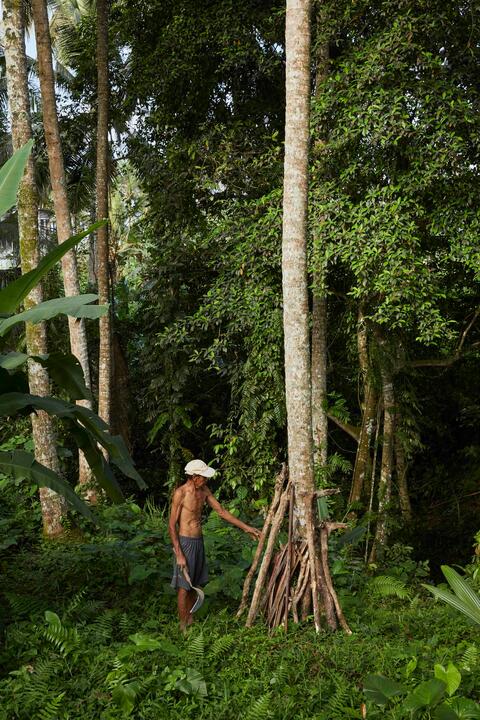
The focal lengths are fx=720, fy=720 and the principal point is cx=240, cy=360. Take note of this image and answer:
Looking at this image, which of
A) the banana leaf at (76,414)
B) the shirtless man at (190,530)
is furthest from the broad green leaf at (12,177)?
the shirtless man at (190,530)

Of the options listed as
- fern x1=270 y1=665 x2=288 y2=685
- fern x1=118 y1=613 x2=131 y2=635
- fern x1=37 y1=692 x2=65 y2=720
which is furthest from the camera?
fern x1=118 y1=613 x2=131 y2=635

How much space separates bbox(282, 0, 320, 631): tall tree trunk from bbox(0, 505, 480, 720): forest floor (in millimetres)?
941

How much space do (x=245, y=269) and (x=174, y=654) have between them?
17.8 ft

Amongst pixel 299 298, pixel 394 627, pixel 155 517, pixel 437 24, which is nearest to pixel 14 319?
pixel 299 298

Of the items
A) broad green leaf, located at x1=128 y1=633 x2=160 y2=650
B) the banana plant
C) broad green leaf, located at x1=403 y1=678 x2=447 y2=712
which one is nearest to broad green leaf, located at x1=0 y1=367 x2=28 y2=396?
the banana plant

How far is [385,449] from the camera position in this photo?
934 cm

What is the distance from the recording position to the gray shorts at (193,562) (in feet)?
16.6

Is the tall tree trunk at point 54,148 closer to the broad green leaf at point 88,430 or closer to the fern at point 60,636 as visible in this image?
the broad green leaf at point 88,430

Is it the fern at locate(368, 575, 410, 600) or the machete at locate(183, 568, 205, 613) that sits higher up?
the machete at locate(183, 568, 205, 613)

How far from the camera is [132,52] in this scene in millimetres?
10430

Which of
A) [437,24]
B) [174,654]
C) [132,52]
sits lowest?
[174,654]

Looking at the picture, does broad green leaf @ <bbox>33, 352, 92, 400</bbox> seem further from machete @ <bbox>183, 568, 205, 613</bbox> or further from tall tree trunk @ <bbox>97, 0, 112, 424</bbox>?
tall tree trunk @ <bbox>97, 0, 112, 424</bbox>

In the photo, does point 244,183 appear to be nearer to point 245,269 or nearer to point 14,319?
point 245,269

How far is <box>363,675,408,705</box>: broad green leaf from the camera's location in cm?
337
